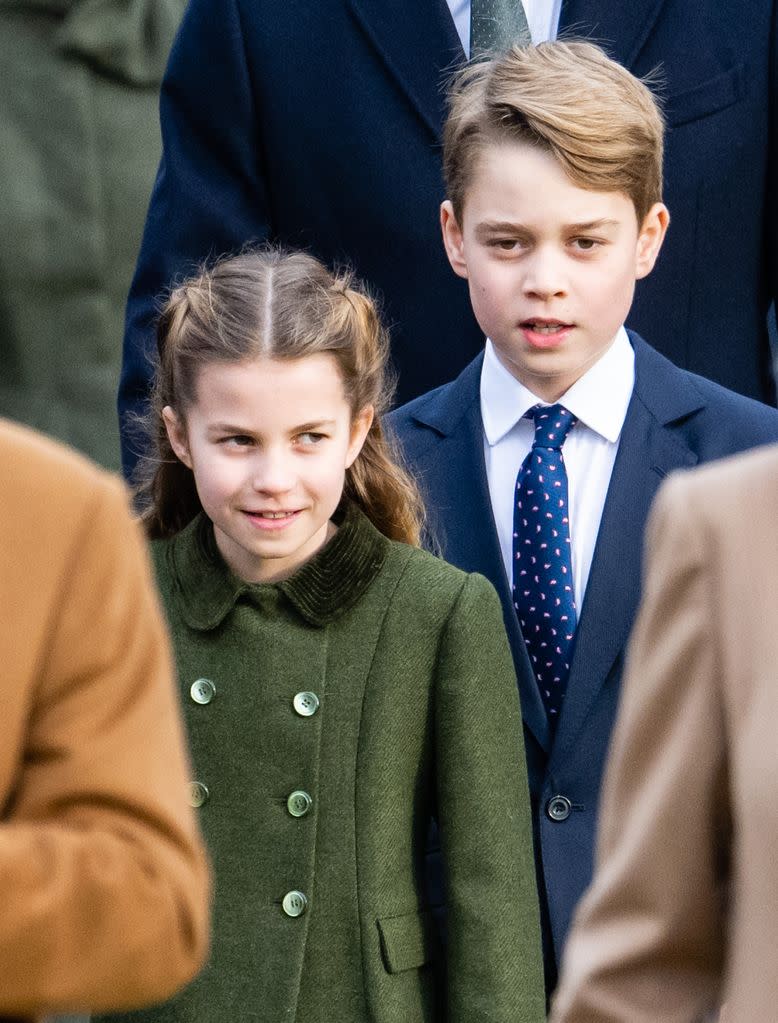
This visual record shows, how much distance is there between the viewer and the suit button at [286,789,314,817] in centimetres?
360

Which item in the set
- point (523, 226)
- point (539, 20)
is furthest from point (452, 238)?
point (539, 20)

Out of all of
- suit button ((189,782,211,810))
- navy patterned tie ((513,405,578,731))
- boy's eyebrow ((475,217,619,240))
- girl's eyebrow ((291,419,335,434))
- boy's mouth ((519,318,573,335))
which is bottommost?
suit button ((189,782,211,810))

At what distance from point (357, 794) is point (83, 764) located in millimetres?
1247

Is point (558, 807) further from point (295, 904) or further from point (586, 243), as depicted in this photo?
point (586, 243)

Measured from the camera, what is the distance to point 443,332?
457 cm

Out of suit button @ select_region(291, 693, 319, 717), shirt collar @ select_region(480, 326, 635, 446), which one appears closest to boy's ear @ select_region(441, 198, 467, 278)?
shirt collar @ select_region(480, 326, 635, 446)

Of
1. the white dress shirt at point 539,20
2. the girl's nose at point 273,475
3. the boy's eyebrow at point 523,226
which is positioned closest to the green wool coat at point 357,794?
the girl's nose at point 273,475

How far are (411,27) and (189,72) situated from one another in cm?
39

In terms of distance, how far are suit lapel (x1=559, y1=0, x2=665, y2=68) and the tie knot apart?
0.83m

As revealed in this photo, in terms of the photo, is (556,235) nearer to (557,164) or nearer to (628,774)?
(557,164)

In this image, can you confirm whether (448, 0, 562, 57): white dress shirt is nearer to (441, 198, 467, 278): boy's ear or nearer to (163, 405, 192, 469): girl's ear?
(441, 198, 467, 278): boy's ear

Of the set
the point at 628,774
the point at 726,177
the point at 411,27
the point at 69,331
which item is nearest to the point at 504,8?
the point at 411,27

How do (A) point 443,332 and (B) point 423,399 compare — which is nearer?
(B) point 423,399

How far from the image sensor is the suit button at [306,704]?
3.63m
